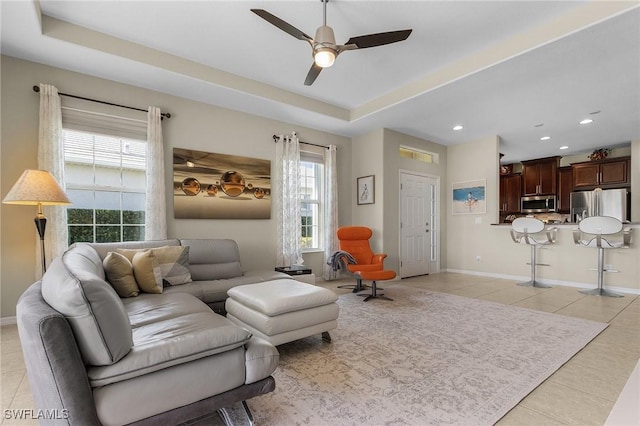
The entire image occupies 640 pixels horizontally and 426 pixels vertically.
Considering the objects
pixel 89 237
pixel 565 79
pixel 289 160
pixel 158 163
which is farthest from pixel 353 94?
pixel 89 237

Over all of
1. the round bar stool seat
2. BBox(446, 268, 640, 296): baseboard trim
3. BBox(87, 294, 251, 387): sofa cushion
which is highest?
BBox(87, 294, 251, 387): sofa cushion

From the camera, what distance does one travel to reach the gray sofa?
1103 millimetres

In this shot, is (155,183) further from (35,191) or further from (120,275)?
(120,275)

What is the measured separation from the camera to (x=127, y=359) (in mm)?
1247

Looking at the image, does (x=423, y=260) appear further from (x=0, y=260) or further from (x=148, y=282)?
(x=0, y=260)

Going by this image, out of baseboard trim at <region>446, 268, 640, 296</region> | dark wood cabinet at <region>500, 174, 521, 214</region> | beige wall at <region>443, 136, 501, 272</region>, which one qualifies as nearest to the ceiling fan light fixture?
beige wall at <region>443, 136, 501, 272</region>

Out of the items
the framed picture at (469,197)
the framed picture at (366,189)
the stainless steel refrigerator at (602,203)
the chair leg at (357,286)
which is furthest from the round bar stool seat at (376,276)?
the stainless steel refrigerator at (602,203)

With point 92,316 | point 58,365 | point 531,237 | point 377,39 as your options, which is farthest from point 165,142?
point 531,237

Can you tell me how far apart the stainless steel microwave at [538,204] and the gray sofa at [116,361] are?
28.4ft

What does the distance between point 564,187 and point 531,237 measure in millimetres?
3272

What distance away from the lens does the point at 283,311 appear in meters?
2.29

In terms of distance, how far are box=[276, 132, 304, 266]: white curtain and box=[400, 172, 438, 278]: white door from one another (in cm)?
210

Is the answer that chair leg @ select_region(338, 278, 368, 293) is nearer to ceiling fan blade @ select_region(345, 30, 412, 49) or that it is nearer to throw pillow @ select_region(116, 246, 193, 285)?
throw pillow @ select_region(116, 246, 193, 285)

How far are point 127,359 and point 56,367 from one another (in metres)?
0.23
